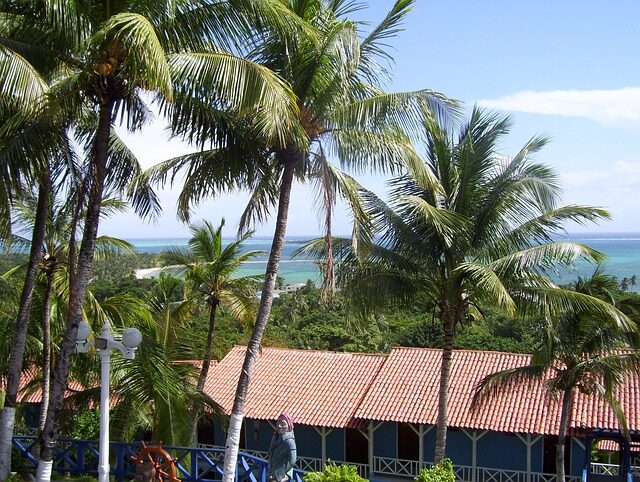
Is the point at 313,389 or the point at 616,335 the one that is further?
the point at 313,389

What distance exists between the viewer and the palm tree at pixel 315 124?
10.3 metres

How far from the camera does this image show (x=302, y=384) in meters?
20.3

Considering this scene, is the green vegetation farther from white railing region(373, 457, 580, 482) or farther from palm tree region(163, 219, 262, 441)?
white railing region(373, 457, 580, 482)

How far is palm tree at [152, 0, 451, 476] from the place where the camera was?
33.8 feet

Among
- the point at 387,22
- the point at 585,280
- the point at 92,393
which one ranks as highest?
the point at 387,22

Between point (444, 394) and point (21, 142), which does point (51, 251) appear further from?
point (444, 394)

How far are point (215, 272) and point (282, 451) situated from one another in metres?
7.52

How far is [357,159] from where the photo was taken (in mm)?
10477

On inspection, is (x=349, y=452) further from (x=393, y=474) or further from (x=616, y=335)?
(x=616, y=335)

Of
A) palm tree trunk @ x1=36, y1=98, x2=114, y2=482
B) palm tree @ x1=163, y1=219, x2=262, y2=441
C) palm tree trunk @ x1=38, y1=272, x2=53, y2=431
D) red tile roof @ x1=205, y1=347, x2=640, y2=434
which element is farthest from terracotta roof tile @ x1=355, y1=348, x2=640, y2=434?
palm tree trunk @ x1=36, y1=98, x2=114, y2=482

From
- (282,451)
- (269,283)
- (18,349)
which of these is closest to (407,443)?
(282,451)

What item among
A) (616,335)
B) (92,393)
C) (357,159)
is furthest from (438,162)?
(92,393)

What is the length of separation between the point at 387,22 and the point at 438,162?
3725mm

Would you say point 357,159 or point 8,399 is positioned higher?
point 357,159
